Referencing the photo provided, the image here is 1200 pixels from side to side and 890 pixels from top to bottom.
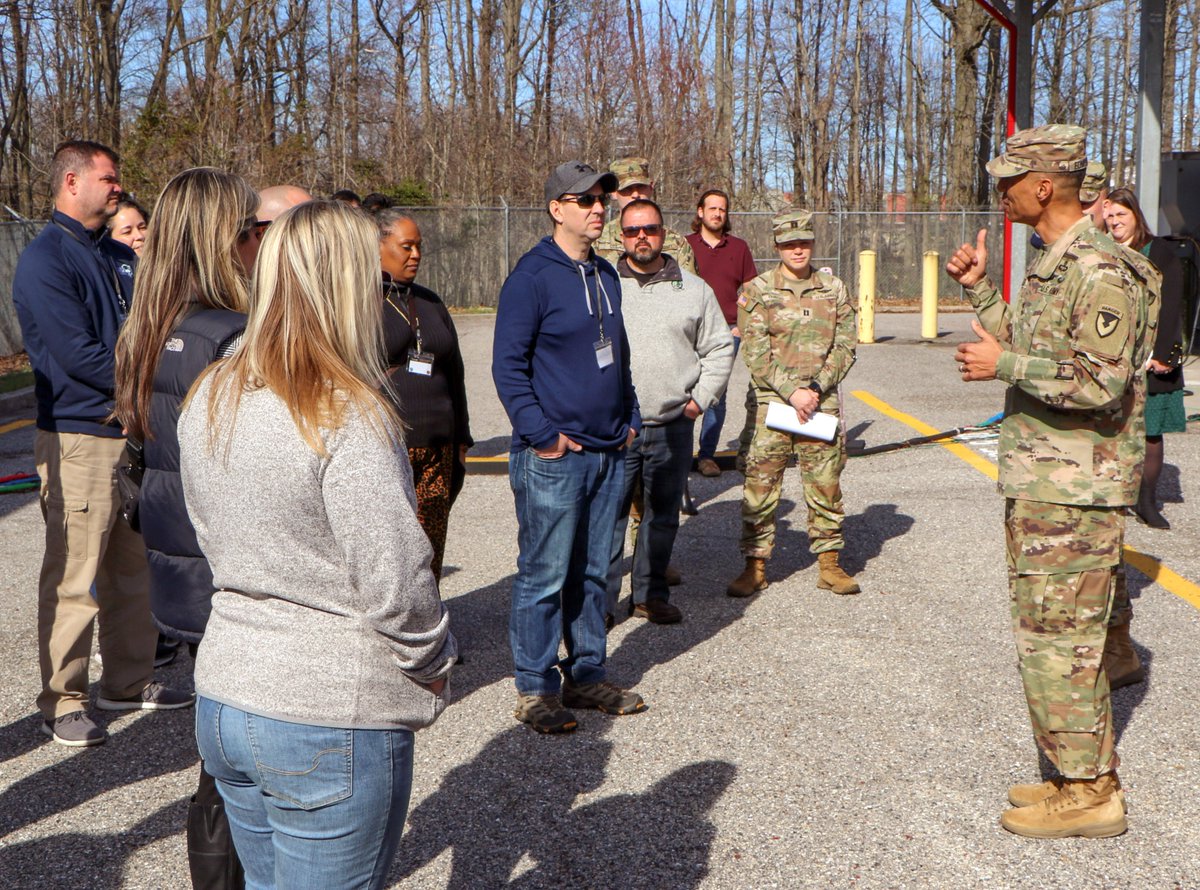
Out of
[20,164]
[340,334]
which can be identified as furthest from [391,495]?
[20,164]

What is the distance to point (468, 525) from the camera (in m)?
7.73

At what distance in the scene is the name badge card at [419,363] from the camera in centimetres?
500

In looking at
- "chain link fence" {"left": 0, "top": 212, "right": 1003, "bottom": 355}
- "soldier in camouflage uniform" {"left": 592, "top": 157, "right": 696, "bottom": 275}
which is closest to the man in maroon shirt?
"soldier in camouflage uniform" {"left": 592, "top": 157, "right": 696, "bottom": 275}

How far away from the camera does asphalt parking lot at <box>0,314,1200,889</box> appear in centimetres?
353

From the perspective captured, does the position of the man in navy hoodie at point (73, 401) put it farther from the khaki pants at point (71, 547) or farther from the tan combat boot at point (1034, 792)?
the tan combat boot at point (1034, 792)

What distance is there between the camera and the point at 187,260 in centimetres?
308

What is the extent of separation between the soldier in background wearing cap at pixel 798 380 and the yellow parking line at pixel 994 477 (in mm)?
1573

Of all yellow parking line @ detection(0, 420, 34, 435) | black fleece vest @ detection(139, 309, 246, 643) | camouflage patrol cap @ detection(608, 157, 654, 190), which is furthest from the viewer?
yellow parking line @ detection(0, 420, 34, 435)

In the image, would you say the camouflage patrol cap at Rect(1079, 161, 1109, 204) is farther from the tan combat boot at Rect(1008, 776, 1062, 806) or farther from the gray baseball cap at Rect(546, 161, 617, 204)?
the tan combat boot at Rect(1008, 776, 1062, 806)

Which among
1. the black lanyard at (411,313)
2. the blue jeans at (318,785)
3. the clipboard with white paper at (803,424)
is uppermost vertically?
the black lanyard at (411,313)

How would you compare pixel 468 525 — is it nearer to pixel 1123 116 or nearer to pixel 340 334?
pixel 340 334

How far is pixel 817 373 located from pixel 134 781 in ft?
12.5

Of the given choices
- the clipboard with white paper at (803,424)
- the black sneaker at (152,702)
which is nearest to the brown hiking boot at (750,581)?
the clipboard with white paper at (803,424)

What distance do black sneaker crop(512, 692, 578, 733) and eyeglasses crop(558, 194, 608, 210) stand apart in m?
1.84
